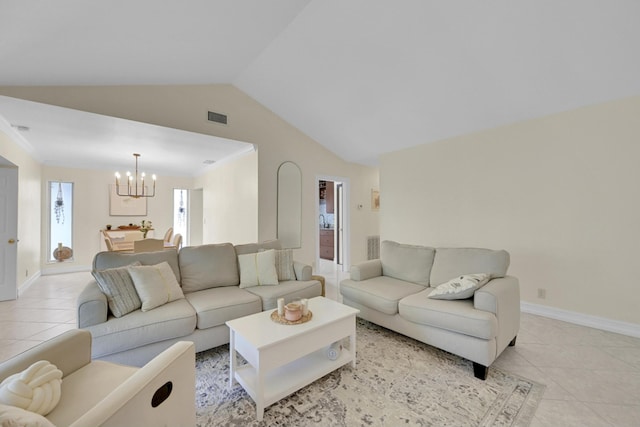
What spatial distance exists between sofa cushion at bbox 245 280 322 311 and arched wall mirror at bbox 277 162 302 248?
1.77 meters

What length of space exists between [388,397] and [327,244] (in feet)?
17.0

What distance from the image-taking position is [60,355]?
125cm

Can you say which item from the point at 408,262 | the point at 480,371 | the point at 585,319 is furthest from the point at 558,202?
the point at 480,371

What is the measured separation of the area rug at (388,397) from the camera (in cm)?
157

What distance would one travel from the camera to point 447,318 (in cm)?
207

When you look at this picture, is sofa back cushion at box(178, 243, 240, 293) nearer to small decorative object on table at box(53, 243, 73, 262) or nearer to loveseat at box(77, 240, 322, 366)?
loveseat at box(77, 240, 322, 366)

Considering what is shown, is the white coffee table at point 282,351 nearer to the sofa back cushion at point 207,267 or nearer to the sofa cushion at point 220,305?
the sofa cushion at point 220,305

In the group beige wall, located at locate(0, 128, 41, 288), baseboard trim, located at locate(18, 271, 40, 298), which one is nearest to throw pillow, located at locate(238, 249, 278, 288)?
beige wall, located at locate(0, 128, 41, 288)

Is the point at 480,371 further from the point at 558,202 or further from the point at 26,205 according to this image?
the point at 26,205

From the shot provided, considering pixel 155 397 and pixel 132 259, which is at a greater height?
pixel 132 259

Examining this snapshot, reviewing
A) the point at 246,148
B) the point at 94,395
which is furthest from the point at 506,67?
the point at 94,395

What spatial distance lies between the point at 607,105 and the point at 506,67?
120 cm

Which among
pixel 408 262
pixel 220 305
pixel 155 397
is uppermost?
pixel 408 262

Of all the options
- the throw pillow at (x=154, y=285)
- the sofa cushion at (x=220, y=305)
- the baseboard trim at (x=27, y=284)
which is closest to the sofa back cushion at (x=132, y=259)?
the throw pillow at (x=154, y=285)
